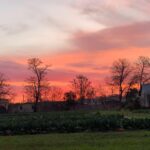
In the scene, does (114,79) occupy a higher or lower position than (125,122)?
higher

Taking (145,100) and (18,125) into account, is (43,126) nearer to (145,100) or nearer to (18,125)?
(18,125)

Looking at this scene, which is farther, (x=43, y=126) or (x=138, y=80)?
(x=138, y=80)

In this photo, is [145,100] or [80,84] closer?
[145,100]

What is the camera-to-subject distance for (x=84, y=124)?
33.6 meters

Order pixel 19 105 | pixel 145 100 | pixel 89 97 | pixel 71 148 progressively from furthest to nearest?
pixel 89 97 < pixel 19 105 < pixel 145 100 < pixel 71 148

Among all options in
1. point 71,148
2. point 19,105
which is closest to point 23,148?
point 71,148

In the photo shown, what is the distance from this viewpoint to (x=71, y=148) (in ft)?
64.5

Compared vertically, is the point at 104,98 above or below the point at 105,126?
above

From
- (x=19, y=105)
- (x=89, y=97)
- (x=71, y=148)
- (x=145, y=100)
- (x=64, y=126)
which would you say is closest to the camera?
(x=71, y=148)

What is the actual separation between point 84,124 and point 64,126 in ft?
4.72

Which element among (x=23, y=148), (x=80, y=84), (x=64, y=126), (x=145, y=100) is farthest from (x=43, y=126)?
(x=80, y=84)

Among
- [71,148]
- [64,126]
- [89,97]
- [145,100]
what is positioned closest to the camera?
[71,148]

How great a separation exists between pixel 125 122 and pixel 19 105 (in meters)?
97.2

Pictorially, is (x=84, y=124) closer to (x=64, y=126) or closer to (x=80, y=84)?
(x=64, y=126)
